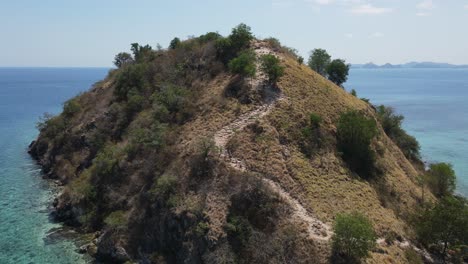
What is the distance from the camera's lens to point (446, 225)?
35406 mm

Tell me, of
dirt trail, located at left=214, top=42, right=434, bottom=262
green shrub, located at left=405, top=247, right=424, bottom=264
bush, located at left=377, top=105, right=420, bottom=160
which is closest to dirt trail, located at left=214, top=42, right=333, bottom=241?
dirt trail, located at left=214, top=42, right=434, bottom=262

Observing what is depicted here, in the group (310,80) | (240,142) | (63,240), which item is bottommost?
(63,240)

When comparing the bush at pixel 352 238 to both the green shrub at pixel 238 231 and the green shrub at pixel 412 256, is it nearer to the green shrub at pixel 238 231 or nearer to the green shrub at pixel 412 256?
the green shrub at pixel 412 256

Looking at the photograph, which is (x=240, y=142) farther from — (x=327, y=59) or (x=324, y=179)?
(x=327, y=59)

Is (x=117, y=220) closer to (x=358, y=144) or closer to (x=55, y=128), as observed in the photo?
(x=358, y=144)

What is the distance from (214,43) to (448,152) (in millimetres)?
60892

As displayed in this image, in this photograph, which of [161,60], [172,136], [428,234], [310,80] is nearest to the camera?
[428,234]

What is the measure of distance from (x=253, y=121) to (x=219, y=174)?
362 inches

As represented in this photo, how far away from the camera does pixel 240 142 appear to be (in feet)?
146

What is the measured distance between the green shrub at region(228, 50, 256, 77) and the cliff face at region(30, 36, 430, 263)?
4.05ft

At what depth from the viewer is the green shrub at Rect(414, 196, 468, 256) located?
114ft

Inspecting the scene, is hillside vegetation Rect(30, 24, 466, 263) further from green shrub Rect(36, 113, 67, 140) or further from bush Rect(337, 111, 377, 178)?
green shrub Rect(36, 113, 67, 140)

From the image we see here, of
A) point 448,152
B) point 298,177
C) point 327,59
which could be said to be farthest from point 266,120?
point 448,152

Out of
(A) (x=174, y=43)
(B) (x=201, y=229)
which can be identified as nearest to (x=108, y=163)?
(B) (x=201, y=229)
